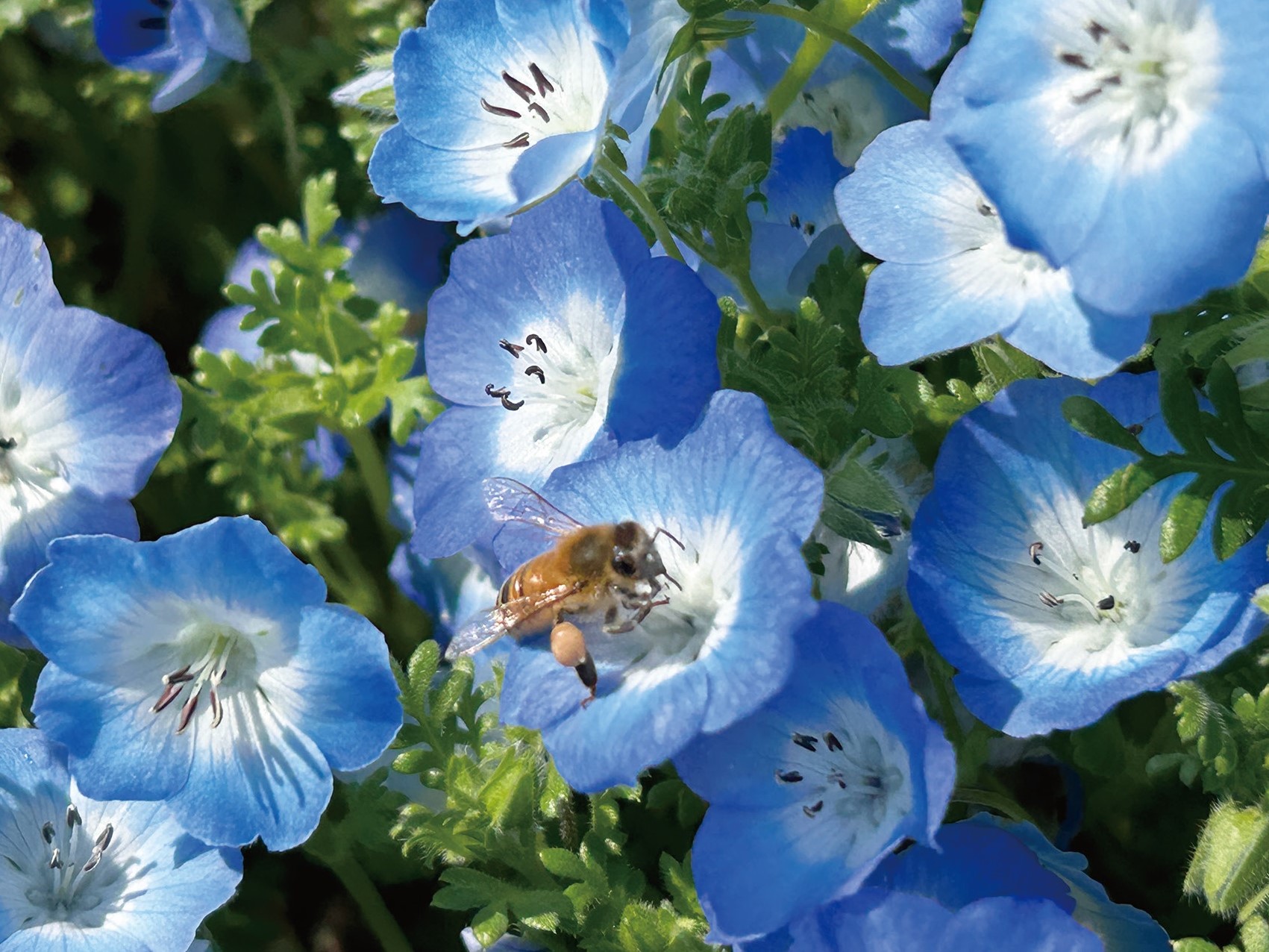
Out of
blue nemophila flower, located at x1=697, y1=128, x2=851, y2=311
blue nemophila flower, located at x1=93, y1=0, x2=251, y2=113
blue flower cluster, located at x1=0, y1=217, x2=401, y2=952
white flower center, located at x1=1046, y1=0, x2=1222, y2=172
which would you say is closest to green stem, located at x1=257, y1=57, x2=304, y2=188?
blue nemophila flower, located at x1=93, y1=0, x2=251, y2=113

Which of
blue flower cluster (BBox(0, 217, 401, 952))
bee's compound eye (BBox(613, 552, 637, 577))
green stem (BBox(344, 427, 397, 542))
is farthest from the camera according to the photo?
green stem (BBox(344, 427, 397, 542))

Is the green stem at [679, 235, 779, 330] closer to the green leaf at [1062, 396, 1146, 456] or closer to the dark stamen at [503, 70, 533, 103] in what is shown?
the dark stamen at [503, 70, 533, 103]

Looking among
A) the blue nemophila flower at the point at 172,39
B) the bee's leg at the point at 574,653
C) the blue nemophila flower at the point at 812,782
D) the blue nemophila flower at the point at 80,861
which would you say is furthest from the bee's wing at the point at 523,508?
the blue nemophila flower at the point at 172,39

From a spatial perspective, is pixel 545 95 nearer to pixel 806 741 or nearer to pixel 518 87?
pixel 518 87

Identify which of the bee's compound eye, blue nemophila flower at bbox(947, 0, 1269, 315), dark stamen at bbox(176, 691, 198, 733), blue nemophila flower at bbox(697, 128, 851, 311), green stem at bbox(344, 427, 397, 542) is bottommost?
green stem at bbox(344, 427, 397, 542)

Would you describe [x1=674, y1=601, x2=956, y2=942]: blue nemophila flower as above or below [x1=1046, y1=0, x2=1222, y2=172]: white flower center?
below

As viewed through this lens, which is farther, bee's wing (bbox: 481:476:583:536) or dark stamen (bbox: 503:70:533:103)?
dark stamen (bbox: 503:70:533:103)

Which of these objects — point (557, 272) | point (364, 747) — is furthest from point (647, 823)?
point (557, 272)
